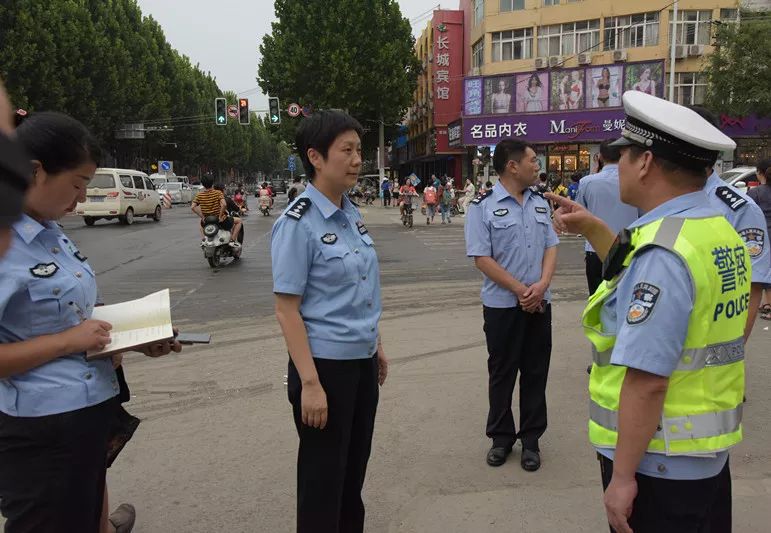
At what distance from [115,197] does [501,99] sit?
67.0ft

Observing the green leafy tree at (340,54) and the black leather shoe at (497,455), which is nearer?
the black leather shoe at (497,455)

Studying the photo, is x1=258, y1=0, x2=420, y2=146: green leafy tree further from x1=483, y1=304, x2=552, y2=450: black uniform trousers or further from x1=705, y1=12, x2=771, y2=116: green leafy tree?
x1=483, y1=304, x2=552, y2=450: black uniform trousers

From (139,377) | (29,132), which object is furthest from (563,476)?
(139,377)

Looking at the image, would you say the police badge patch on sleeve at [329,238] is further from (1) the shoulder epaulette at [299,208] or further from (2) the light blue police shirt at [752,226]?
(2) the light blue police shirt at [752,226]

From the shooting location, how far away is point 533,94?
106 feet

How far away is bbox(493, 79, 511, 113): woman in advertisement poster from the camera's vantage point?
107 feet

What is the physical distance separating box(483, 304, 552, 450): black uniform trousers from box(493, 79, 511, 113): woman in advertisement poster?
101 ft

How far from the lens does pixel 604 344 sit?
1.77 m

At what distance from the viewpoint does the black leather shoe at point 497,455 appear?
140 inches

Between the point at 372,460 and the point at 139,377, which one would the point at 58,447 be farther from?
the point at 139,377

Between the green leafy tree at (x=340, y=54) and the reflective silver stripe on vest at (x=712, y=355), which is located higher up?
the green leafy tree at (x=340, y=54)

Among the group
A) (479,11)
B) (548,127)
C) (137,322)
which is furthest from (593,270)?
(479,11)

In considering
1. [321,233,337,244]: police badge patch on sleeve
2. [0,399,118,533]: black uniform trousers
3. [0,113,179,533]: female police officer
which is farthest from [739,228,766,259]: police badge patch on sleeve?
[0,399,118,533]: black uniform trousers

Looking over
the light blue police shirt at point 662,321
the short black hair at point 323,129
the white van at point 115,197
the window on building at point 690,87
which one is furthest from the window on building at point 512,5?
the light blue police shirt at point 662,321
